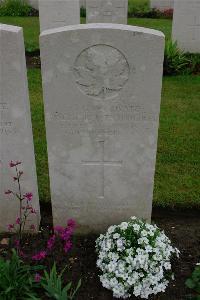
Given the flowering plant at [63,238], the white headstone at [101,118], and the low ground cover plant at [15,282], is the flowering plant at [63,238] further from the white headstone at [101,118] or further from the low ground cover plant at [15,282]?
the white headstone at [101,118]

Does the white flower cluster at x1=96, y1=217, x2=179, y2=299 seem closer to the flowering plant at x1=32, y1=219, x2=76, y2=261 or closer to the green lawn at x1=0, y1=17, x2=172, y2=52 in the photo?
the flowering plant at x1=32, y1=219, x2=76, y2=261

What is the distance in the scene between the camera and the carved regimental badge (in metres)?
3.23

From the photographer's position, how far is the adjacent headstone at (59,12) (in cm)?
928

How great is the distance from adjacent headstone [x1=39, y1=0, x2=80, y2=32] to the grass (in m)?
1.78

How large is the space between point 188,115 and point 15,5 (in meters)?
11.0

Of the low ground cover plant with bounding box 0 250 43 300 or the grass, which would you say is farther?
the grass

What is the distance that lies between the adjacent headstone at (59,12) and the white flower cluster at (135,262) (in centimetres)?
701

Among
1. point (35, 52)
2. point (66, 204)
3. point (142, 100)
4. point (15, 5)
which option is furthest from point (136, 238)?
point (15, 5)

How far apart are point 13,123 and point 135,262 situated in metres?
1.56

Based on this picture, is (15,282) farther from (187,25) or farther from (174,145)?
(187,25)

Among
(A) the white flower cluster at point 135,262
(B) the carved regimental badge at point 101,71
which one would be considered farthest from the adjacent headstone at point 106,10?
(A) the white flower cluster at point 135,262

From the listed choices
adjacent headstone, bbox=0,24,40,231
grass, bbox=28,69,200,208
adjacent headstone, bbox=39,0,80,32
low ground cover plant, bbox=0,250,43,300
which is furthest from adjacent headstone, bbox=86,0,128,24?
low ground cover plant, bbox=0,250,43,300

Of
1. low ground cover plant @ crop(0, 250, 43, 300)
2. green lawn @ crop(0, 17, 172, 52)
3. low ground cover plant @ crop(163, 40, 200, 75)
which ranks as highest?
green lawn @ crop(0, 17, 172, 52)

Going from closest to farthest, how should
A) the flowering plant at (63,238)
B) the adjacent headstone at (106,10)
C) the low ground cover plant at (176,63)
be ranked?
the flowering plant at (63,238)
the low ground cover plant at (176,63)
the adjacent headstone at (106,10)
